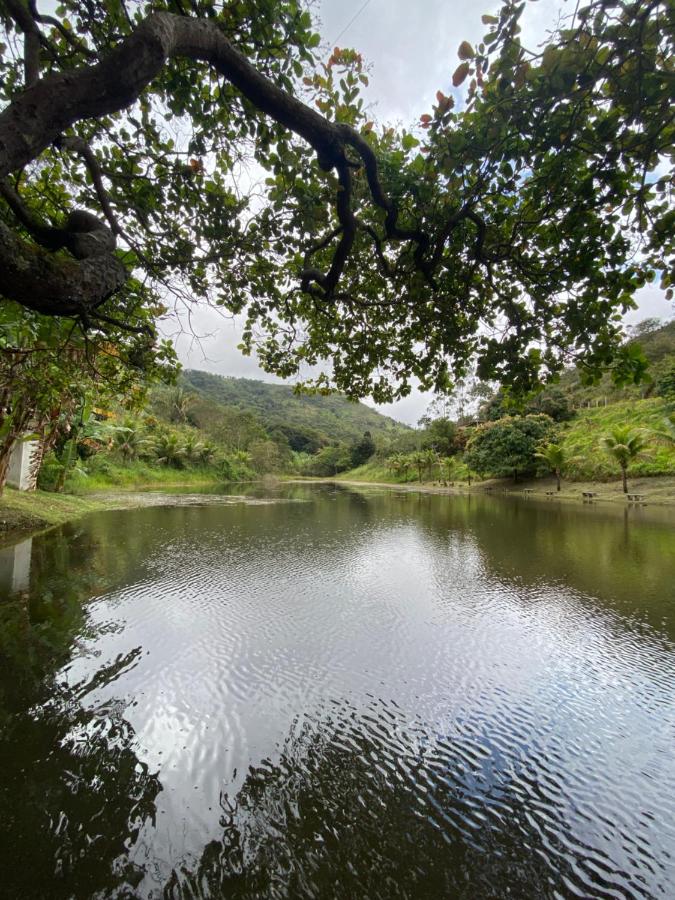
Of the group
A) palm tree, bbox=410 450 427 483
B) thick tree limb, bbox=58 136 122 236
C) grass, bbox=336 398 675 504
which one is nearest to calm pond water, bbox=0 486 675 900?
thick tree limb, bbox=58 136 122 236

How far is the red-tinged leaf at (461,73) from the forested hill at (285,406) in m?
75.3

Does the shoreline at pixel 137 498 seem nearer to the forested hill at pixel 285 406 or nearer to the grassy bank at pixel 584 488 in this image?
the grassy bank at pixel 584 488

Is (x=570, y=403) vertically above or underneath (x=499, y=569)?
above

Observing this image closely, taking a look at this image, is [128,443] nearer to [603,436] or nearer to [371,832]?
[371,832]

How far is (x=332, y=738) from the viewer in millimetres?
3152

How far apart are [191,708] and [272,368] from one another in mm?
3558

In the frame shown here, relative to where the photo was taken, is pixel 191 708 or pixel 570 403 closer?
pixel 191 708

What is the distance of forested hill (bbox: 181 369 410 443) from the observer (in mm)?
87375

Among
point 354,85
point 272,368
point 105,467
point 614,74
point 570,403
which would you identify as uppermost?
point 570,403

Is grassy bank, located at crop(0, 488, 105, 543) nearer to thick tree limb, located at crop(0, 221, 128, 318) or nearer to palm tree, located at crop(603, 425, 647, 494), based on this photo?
thick tree limb, located at crop(0, 221, 128, 318)

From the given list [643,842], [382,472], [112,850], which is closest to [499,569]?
[643,842]

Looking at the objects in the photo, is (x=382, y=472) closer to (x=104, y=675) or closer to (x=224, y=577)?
(x=224, y=577)

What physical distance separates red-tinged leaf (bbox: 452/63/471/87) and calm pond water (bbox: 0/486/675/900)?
431 cm

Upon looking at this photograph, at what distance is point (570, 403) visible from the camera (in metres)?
35.0
